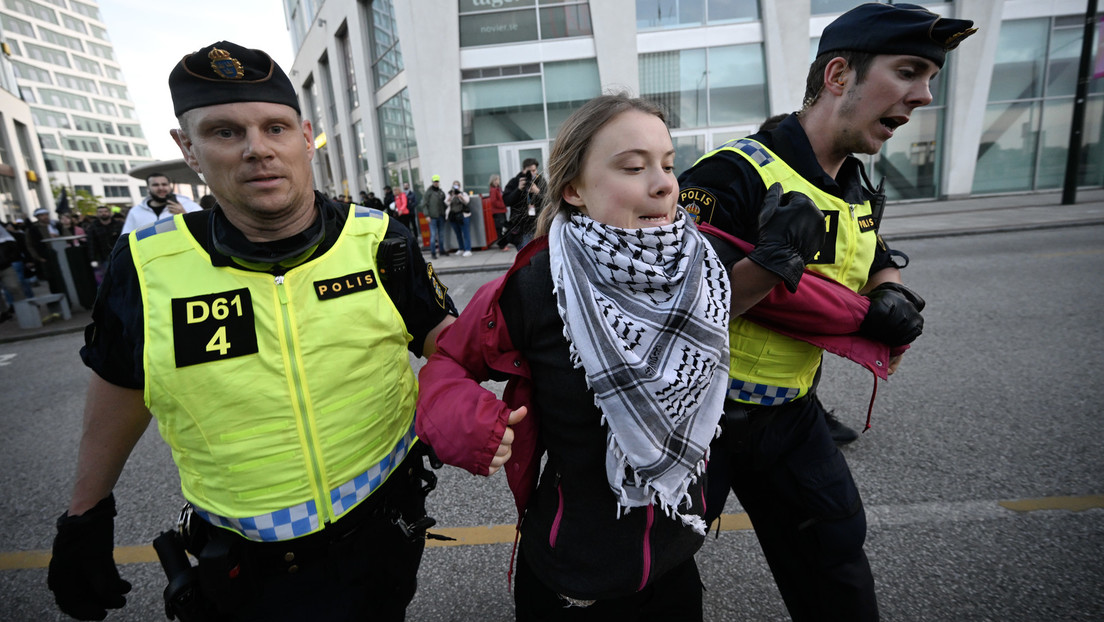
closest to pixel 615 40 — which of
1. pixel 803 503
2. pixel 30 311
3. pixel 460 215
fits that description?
pixel 460 215

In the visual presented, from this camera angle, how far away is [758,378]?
1551 millimetres

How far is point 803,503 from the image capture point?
1.54 m

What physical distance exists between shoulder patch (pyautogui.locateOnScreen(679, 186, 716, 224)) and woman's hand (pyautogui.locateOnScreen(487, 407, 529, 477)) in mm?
763

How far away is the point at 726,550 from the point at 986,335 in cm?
384

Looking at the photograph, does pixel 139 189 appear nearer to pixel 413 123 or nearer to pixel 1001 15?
pixel 413 123

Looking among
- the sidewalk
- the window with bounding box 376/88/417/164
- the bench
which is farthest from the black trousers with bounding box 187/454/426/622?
the window with bounding box 376/88/417/164

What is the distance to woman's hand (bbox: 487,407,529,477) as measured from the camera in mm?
1112

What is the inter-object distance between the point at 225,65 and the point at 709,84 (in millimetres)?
16382

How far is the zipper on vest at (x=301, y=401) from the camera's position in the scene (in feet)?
4.03

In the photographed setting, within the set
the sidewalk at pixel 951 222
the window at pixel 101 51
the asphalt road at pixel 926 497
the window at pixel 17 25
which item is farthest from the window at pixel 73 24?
the asphalt road at pixel 926 497

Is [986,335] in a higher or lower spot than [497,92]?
lower

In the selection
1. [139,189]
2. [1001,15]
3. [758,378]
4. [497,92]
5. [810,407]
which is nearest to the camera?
[758,378]

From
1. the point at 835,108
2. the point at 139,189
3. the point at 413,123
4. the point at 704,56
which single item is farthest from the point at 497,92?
the point at 139,189

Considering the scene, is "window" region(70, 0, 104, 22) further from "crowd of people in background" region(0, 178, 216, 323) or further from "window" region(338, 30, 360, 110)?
"crowd of people in background" region(0, 178, 216, 323)
